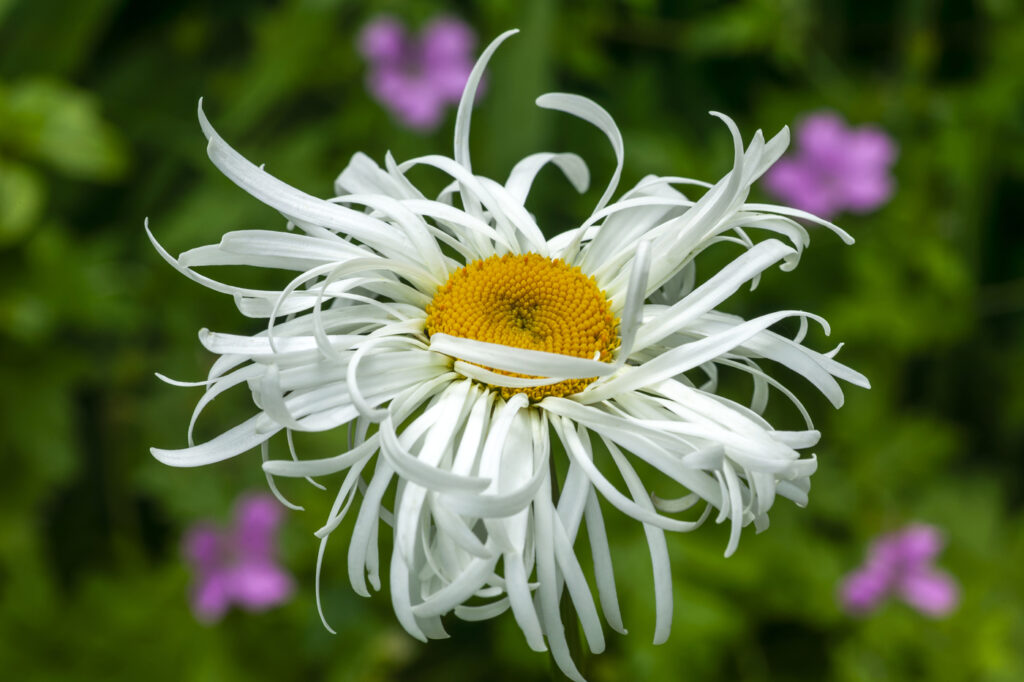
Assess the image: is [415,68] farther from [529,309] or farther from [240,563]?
[529,309]

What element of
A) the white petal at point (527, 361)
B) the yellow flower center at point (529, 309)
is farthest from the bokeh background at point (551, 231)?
the white petal at point (527, 361)

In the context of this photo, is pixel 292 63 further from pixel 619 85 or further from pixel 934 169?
pixel 934 169

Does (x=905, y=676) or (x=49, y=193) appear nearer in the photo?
(x=905, y=676)

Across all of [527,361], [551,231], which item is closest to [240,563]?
[551,231]

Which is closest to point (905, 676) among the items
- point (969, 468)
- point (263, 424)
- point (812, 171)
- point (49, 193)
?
point (969, 468)

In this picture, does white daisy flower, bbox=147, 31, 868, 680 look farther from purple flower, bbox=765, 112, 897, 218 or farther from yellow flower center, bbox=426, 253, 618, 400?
purple flower, bbox=765, 112, 897, 218

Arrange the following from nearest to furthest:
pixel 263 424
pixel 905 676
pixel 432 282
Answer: pixel 263 424 → pixel 432 282 → pixel 905 676

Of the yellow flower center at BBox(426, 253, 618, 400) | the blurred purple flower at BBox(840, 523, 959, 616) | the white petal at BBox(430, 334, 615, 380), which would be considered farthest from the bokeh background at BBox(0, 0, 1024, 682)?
the white petal at BBox(430, 334, 615, 380)
